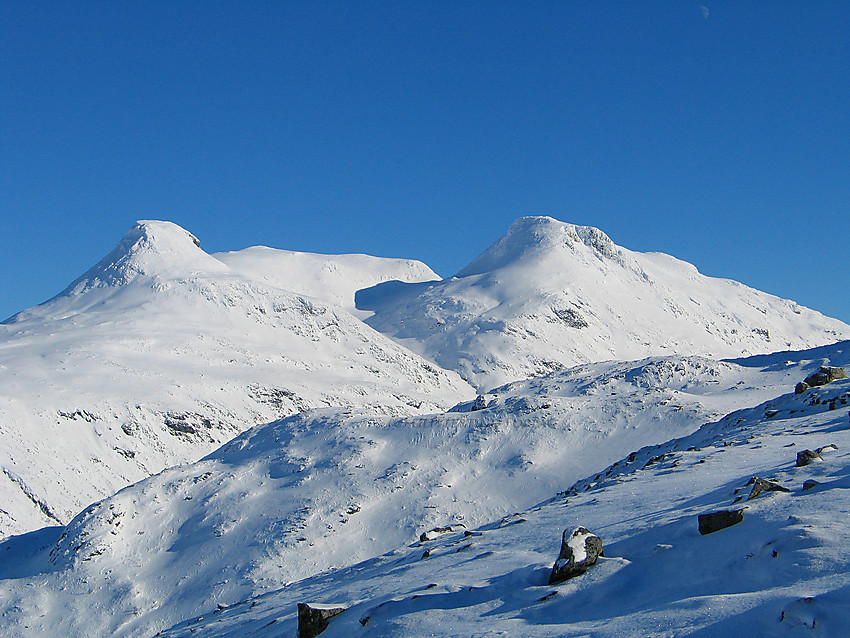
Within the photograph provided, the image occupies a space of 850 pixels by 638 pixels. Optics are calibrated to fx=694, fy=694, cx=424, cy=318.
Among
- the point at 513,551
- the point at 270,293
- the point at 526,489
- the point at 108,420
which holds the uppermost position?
the point at 270,293

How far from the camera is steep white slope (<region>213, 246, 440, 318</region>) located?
166m

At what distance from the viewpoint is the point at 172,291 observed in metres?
131

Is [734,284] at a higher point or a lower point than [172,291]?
lower

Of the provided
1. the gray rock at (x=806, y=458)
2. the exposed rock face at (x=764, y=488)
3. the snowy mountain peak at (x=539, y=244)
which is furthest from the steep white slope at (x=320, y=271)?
the exposed rock face at (x=764, y=488)

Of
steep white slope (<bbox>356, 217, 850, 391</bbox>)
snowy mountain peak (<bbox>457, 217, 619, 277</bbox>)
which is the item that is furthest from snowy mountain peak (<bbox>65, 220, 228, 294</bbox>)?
snowy mountain peak (<bbox>457, 217, 619, 277</bbox>)

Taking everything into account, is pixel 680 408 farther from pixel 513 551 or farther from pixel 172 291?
pixel 172 291

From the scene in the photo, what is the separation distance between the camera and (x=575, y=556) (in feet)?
32.5

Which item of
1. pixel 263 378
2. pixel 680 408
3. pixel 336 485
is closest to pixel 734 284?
pixel 263 378

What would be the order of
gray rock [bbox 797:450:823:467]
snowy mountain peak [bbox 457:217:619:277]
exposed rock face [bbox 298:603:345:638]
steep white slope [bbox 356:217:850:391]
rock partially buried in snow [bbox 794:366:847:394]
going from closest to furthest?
exposed rock face [bbox 298:603:345:638], gray rock [bbox 797:450:823:467], rock partially buried in snow [bbox 794:366:847:394], steep white slope [bbox 356:217:850:391], snowy mountain peak [bbox 457:217:619:277]

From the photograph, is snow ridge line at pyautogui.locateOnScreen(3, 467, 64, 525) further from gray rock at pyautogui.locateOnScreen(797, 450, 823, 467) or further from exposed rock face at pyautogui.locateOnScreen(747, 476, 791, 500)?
exposed rock face at pyautogui.locateOnScreen(747, 476, 791, 500)

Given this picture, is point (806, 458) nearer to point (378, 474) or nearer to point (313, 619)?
point (313, 619)

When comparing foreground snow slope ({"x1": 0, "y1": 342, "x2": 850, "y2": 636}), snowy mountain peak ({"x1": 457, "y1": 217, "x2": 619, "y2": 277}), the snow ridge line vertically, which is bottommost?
foreground snow slope ({"x1": 0, "y1": 342, "x2": 850, "y2": 636})

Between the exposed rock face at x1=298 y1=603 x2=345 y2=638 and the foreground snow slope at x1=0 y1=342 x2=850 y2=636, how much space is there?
18801 mm

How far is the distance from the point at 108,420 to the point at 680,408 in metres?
65.4
